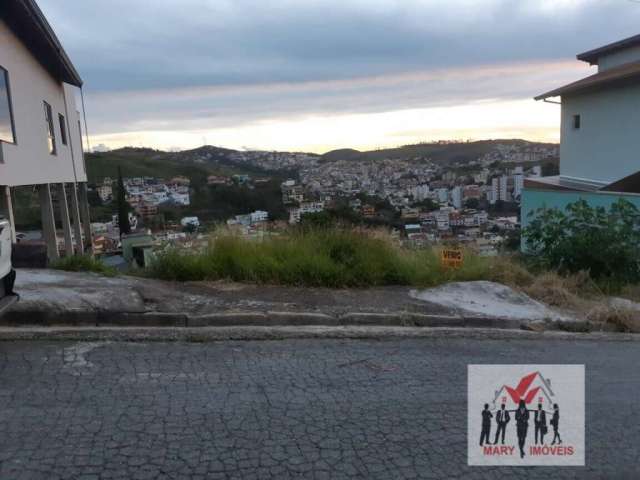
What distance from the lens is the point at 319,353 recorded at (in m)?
5.16

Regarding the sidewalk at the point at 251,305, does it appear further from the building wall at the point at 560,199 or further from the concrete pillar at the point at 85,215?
the concrete pillar at the point at 85,215

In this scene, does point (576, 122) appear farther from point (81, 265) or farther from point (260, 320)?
point (260, 320)

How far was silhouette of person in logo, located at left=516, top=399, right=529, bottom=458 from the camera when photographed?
3.55 m

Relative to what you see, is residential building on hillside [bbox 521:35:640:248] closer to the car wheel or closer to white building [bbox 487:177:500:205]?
white building [bbox 487:177:500:205]

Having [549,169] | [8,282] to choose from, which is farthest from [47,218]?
[549,169]

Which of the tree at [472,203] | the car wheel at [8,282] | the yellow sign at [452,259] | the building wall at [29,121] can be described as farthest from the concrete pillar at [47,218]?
the tree at [472,203]

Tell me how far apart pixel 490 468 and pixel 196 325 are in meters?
3.47

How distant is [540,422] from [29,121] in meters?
16.0

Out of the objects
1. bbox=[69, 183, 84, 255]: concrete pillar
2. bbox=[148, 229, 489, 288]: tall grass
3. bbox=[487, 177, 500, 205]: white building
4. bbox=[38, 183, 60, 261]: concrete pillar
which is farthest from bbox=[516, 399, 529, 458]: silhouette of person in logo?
bbox=[69, 183, 84, 255]: concrete pillar

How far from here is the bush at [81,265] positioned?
809 cm

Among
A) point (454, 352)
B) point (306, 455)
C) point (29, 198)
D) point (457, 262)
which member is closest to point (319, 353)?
point (454, 352)

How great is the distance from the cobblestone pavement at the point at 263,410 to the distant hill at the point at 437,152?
1513 inches

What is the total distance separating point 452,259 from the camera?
8.34 m

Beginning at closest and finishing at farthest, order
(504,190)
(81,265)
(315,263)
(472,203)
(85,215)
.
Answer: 1. (315,263)
2. (81,265)
3. (472,203)
4. (504,190)
5. (85,215)
